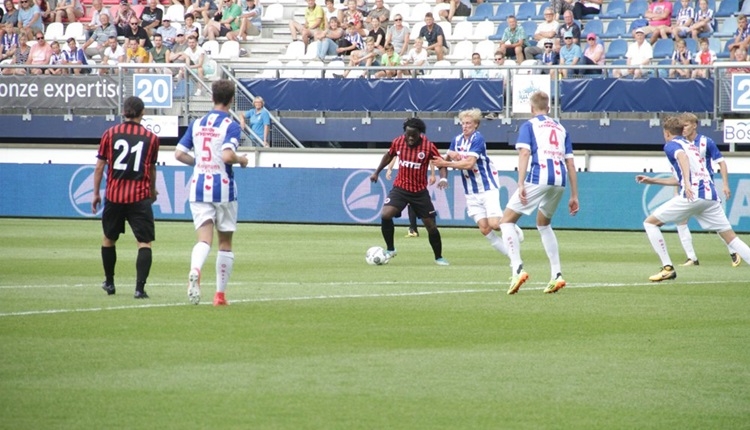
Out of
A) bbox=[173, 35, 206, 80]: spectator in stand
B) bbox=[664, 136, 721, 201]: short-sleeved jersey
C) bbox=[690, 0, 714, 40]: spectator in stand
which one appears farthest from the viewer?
bbox=[173, 35, 206, 80]: spectator in stand

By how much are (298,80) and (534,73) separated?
5.89m

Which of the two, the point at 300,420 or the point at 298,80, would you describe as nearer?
the point at 300,420

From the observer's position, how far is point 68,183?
3019 cm

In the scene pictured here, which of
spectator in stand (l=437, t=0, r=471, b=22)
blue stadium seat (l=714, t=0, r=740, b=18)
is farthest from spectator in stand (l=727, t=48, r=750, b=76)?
spectator in stand (l=437, t=0, r=471, b=22)

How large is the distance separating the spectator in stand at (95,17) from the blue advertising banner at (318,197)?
595 cm

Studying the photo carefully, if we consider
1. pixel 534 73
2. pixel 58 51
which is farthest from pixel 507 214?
pixel 58 51

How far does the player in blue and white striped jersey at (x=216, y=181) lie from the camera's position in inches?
471

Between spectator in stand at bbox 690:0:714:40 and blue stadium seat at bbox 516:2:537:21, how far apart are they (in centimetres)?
439

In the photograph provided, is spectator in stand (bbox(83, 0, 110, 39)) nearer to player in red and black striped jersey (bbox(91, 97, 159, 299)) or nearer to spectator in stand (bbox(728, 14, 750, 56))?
spectator in stand (bbox(728, 14, 750, 56))

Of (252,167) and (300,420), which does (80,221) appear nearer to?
(252,167)

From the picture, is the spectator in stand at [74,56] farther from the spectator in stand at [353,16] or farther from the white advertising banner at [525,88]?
the white advertising banner at [525,88]

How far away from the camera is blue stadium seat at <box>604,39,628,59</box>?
30.0 m

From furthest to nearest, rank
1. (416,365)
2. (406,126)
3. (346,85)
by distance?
(346,85), (406,126), (416,365)

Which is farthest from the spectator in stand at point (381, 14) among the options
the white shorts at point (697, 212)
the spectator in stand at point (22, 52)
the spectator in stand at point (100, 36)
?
the white shorts at point (697, 212)
